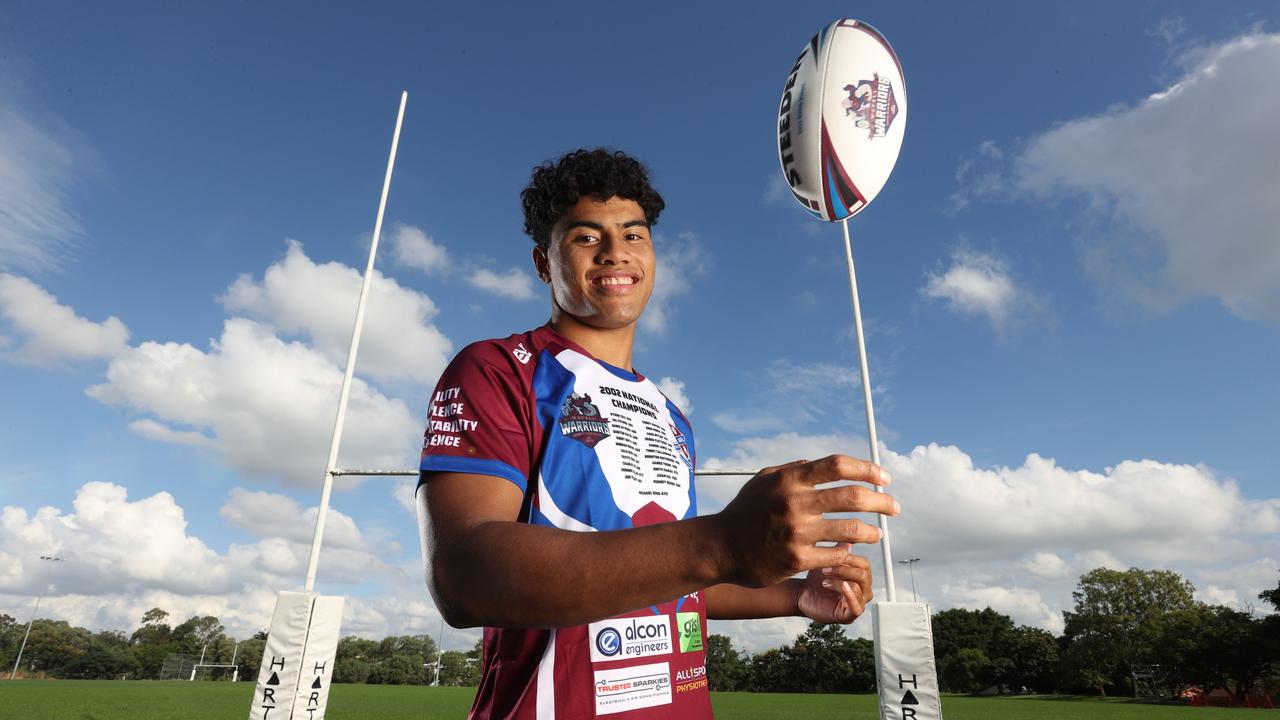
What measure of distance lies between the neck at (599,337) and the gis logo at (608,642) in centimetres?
67

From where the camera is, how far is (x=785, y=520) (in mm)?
750

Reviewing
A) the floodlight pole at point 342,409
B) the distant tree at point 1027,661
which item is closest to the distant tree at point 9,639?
the floodlight pole at point 342,409

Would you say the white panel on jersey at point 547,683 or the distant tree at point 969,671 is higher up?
the white panel on jersey at point 547,683

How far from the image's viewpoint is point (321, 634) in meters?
6.48

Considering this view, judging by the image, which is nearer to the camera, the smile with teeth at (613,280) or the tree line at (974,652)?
the smile with teeth at (613,280)

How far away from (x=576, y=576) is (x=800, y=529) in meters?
0.27

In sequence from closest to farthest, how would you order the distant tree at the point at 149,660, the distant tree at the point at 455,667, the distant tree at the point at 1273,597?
1. the distant tree at the point at 1273,597
2. the distant tree at the point at 149,660
3. the distant tree at the point at 455,667

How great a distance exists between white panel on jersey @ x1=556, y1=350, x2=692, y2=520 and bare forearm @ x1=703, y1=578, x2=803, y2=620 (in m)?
0.40

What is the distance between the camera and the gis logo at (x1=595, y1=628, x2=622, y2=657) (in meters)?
1.29

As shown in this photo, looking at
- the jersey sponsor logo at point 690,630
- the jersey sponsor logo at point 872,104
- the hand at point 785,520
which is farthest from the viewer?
the jersey sponsor logo at point 872,104

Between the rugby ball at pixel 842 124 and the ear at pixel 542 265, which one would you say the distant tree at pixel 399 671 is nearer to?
the rugby ball at pixel 842 124

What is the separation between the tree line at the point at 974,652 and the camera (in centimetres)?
3753

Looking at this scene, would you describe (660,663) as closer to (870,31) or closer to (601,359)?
(601,359)

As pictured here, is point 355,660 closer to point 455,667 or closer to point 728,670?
point 455,667
